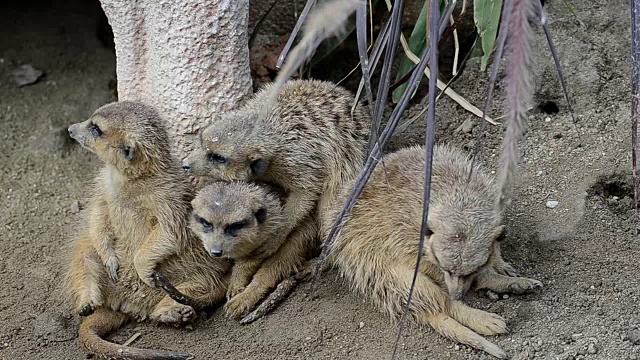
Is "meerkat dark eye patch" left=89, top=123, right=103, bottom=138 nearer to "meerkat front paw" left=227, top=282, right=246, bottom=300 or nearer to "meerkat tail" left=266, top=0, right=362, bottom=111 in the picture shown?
"meerkat front paw" left=227, top=282, right=246, bottom=300

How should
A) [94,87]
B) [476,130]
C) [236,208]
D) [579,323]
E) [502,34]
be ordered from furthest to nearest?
[94,87] → [476,130] → [236,208] → [579,323] → [502,34]

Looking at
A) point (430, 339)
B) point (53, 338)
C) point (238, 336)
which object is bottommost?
point (53, 338)

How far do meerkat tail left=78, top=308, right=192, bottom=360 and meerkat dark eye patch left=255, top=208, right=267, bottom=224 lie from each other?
20.1 inches

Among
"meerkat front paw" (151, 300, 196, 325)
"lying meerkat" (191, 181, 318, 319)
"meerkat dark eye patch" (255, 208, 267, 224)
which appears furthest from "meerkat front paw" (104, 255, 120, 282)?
"meerkat dark eye patch" (255, 208, 267, 224)

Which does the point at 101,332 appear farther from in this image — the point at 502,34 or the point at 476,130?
the point at 502,34

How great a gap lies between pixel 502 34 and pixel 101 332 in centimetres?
192

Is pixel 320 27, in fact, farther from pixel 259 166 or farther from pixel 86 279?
pixel 86 279

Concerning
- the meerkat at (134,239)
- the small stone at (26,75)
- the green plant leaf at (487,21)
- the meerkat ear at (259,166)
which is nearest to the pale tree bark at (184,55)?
the meerkat at (134,239)

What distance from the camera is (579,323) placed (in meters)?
2.47

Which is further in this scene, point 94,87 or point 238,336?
point 94,87

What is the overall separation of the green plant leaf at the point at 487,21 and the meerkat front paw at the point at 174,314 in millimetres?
1299

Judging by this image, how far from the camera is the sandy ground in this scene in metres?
2.53

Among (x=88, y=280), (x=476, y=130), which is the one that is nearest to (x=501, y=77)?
(x=476, y=130)

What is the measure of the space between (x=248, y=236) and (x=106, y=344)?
0.59 m
